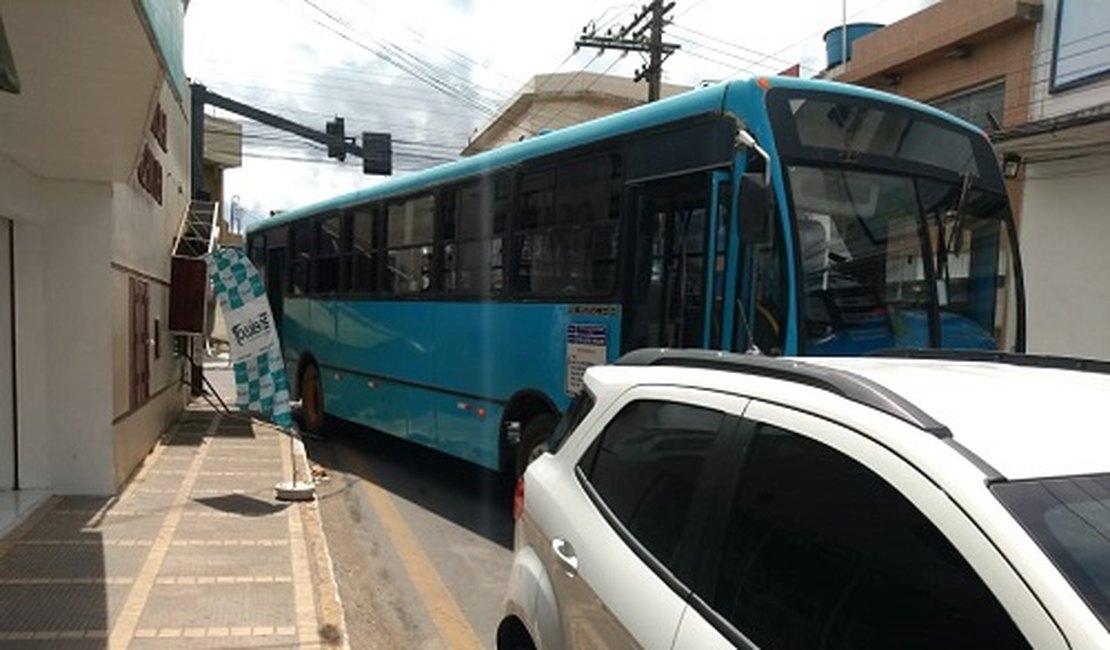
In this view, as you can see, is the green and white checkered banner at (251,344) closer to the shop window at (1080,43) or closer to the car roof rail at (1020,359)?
the car roof rail at (1020,359)

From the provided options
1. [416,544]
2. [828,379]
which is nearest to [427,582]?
[416,544]

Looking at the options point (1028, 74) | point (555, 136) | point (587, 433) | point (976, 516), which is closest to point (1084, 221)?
point (1028, 74)

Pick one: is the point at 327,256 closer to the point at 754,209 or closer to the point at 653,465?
the point at 754,209

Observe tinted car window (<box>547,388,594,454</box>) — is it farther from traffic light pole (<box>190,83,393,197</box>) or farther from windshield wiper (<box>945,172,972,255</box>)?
traffic light pole (<box>190,83,393,197</box>)

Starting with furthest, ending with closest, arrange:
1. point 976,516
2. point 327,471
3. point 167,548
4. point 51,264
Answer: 1. point 327,471
2. point 51,264
3. point 167,548
4. point 976,516

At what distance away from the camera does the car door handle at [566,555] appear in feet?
8.53

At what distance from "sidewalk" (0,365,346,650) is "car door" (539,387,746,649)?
215cm

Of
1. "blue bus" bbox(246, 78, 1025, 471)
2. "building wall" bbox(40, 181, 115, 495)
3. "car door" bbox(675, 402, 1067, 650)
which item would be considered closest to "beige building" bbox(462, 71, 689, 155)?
"blue bus" bbox(246, 78, 1025, 471)

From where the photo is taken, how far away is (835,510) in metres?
1.81

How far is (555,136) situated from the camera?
6797mm

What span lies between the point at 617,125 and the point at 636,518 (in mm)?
4156

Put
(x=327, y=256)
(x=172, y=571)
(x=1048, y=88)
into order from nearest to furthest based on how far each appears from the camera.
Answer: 1. (x=172, y=571)
2. (x=327, y=256)
3. (x=1048, y=88)

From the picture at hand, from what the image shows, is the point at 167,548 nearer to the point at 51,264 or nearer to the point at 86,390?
the point at 86,390

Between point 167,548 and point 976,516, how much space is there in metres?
5.27
